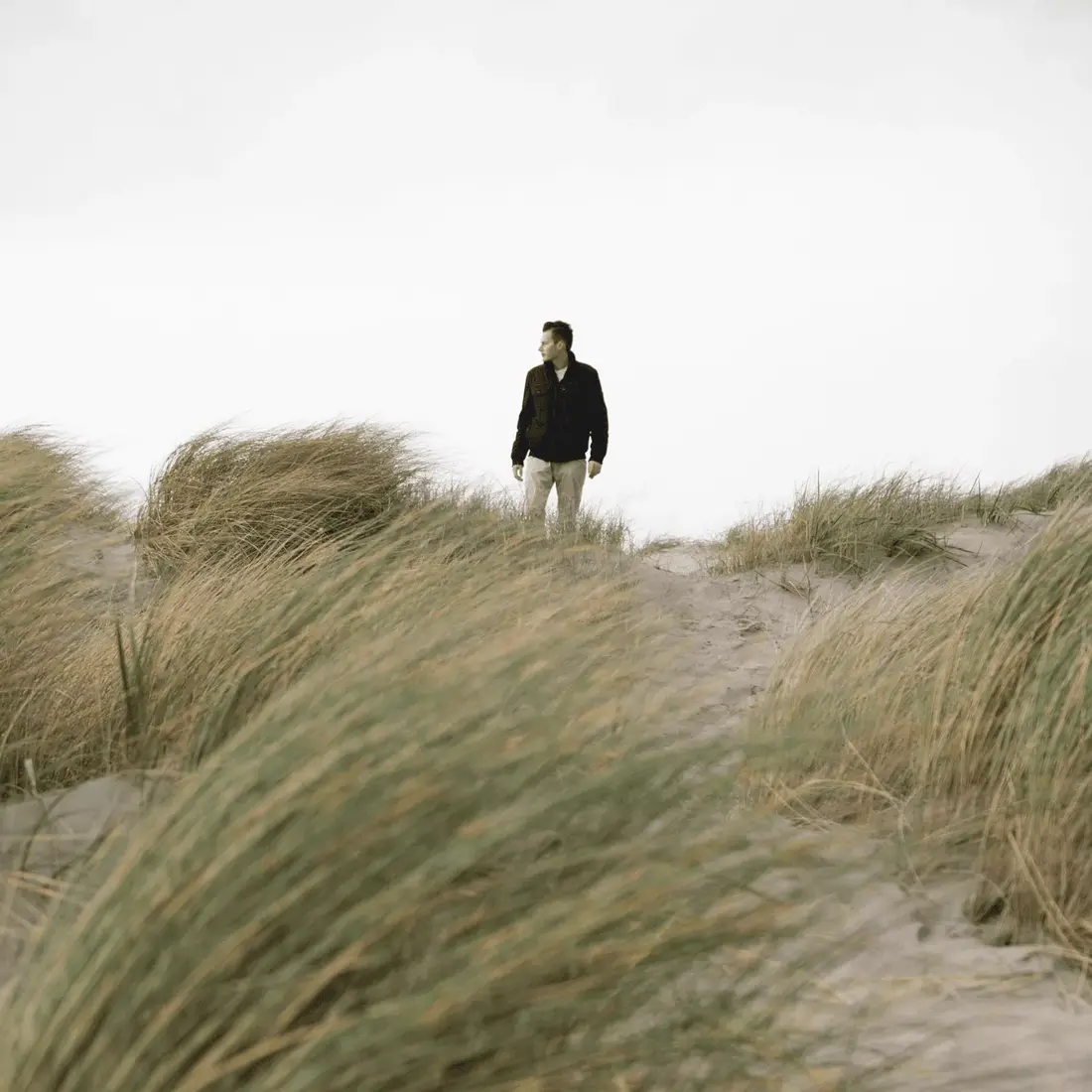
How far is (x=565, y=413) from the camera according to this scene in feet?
20.9

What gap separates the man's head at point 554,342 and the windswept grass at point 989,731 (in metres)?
3.51

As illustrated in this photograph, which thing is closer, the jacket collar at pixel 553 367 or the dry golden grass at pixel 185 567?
the dry golden grass at pixel 185 567

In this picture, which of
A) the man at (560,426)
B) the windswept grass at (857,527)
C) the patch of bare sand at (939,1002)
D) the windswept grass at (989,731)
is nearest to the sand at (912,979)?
the patch of bare sand at (939,1002)

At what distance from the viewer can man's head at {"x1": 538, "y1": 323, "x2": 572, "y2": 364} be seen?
6227 millimetres

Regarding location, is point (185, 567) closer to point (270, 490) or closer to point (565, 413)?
point (270, 490)

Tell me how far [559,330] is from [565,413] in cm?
55

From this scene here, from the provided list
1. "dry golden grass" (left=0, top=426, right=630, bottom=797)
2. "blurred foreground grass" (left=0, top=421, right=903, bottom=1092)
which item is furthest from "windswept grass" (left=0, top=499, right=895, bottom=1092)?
"dry golden grass" (left=0, top=426, right=630, bottom=797)

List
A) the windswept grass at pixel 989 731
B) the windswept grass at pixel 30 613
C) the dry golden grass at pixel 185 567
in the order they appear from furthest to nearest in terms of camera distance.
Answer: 1. the windswept grass at pixel 30 613
2. the dry golden grass at pixel 185 567
3. the windswept grass at pixel 989 731

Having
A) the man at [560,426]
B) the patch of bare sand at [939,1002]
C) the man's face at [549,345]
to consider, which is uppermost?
the man's face at [549,345]

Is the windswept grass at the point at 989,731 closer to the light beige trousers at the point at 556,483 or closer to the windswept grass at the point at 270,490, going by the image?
the windswept grass at the point at 270,490

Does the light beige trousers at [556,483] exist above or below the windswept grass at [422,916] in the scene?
above

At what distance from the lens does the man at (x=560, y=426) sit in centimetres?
634

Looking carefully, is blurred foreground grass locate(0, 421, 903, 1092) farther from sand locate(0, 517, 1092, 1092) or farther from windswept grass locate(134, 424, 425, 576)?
windswept grass locate(134, 424, 425, 576)

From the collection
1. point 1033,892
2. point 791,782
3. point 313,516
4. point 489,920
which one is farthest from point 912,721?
point 313,516
